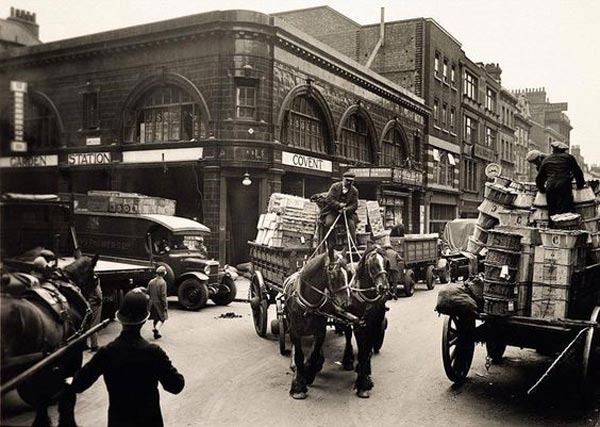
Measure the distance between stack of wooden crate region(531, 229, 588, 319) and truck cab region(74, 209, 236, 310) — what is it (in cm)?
917

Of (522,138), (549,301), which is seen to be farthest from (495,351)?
(522,138)

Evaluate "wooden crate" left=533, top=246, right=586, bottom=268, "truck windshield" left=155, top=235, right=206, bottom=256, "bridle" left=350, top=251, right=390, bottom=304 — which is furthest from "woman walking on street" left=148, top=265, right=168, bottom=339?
"wooden crate" left=533, top=246, right=586, bottom=268

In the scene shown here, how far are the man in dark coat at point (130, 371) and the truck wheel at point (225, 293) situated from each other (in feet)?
36.0

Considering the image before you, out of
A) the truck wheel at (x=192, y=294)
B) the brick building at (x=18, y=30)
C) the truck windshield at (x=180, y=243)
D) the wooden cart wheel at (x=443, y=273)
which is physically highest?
the brick building at (x=18, y=30)

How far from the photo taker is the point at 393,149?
3328 cm

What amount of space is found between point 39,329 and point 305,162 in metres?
19.8

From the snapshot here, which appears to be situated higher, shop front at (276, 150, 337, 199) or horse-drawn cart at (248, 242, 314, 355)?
shop front at (276, 150, 337, 199)

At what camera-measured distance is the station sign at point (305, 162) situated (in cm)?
2230

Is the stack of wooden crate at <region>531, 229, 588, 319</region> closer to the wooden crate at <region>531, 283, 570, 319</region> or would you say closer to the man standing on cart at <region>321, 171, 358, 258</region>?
the wooden crate at <region>531, 283, 570, 319</region>

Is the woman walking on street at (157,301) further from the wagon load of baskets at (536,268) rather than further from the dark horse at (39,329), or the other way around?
the wagon load of baskets at (536,268)

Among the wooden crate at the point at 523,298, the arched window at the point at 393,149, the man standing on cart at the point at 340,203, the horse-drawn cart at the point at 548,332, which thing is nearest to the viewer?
the horse-drawn cart at the point at 548,332

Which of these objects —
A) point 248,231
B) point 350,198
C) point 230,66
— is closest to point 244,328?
point 350,198

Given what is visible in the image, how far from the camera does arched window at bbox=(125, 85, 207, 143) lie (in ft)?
69.1

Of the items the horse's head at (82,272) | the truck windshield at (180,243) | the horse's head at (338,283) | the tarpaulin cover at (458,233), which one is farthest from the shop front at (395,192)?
the horse's head at (82,272)
